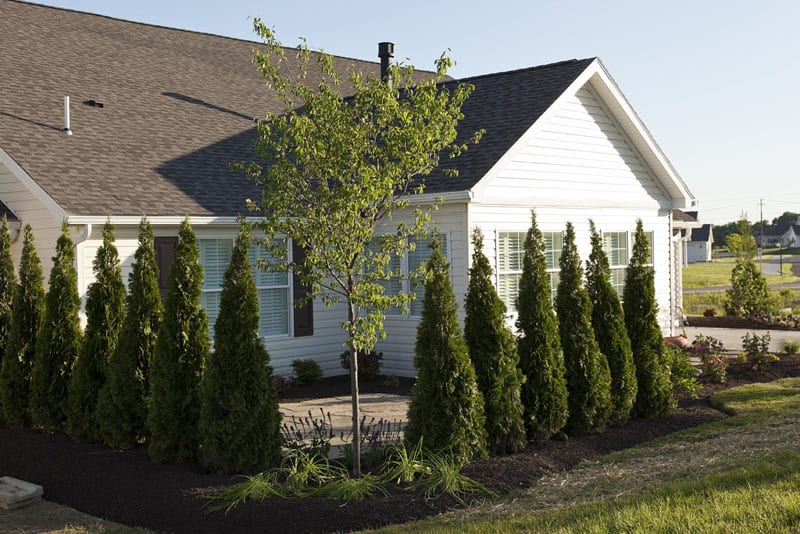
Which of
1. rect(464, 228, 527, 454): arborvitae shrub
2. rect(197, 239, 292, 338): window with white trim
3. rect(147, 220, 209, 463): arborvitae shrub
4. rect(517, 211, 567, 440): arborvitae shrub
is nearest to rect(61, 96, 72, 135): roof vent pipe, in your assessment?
rect(197, 239, 292, 338): window with white trim

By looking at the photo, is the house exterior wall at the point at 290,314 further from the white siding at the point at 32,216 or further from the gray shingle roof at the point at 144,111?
the white siding at the point at 32,216

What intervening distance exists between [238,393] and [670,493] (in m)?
4.23

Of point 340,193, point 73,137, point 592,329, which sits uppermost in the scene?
point 73,137

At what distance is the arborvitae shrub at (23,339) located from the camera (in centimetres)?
1142

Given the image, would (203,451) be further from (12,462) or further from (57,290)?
(57,290)

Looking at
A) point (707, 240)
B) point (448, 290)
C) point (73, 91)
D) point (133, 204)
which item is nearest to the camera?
point (448, 290)

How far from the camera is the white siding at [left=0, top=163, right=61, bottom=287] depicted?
42.6 ft

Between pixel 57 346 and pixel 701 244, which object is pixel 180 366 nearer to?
pixel 57 346

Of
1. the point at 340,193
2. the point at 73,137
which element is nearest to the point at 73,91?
the point at 73,137

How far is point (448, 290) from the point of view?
928 cm

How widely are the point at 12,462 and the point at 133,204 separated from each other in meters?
4.72

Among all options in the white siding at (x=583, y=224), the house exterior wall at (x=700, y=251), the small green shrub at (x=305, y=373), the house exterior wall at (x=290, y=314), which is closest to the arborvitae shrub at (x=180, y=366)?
the house exterior wall at (x=290, y=314)

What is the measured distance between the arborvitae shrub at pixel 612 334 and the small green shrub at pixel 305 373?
5.53 metres

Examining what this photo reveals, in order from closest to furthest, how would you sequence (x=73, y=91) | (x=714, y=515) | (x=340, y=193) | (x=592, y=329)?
(x=714, y=515)
(x=340, y=193)
(x=592, y=329)
(x=73, y=91)
